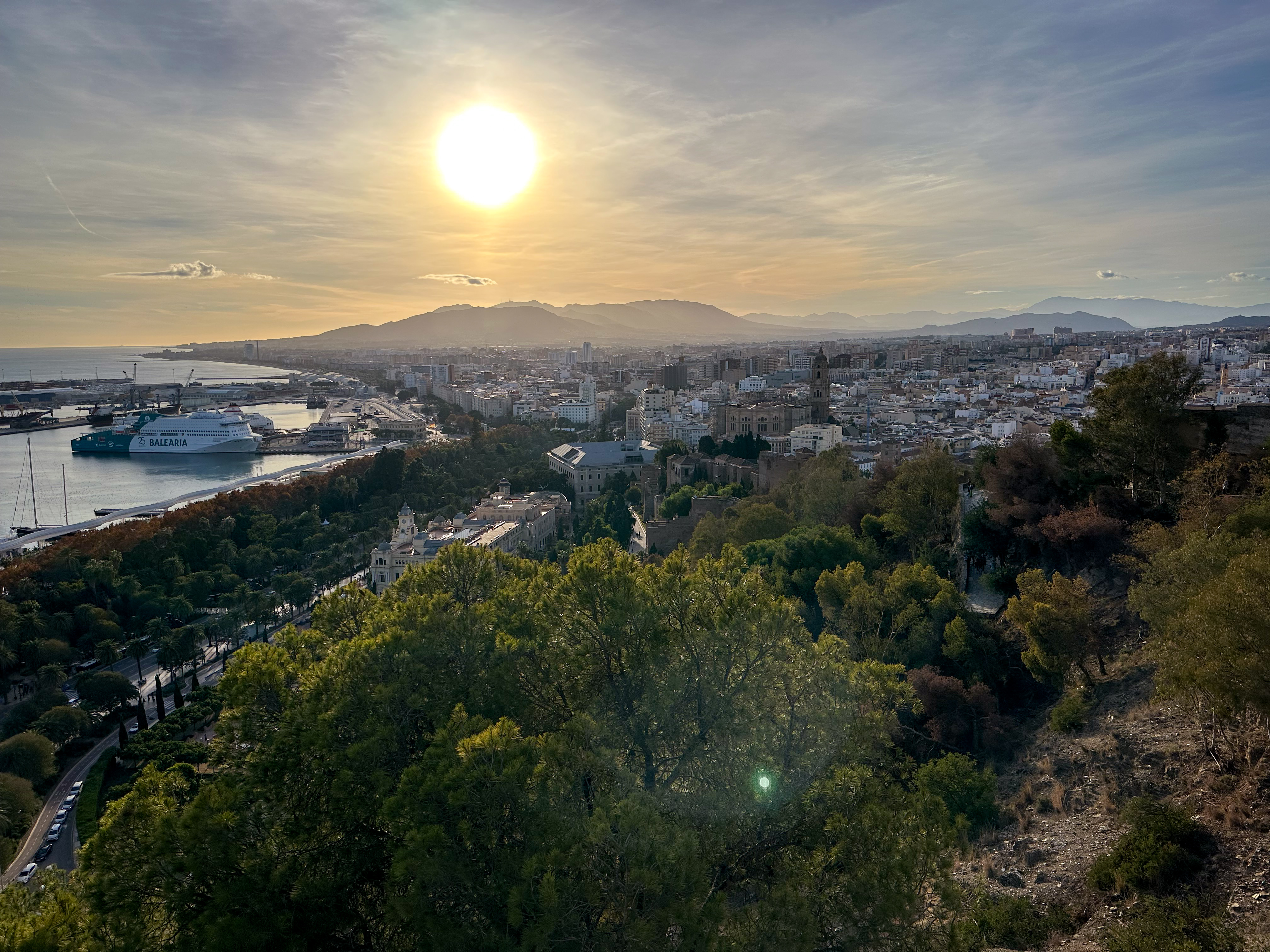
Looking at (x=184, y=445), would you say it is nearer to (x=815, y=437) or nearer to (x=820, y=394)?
(x=820, y=394)

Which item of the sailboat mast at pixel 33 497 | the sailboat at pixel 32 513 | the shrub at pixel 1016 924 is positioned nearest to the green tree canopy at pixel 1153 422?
the shrub at pixel 1016 924

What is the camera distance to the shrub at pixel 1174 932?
4121 millimetres

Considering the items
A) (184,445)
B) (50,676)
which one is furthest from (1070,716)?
(184,445)

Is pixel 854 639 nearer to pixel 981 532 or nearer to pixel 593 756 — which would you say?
pixel 981 532

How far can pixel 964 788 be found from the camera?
6980mm

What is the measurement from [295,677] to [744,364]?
78.6 metres

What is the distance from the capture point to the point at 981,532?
11.9 m

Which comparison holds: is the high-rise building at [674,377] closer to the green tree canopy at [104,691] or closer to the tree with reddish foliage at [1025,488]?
the green tree canopy at [104,691]

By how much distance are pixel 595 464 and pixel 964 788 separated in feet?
84.1

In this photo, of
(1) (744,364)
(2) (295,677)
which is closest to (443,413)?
(1) (744,364)

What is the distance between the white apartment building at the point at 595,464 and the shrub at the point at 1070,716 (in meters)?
22.5

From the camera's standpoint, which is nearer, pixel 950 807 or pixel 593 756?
pixel 593 756

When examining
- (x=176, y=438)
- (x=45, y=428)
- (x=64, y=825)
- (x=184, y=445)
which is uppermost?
(x=45, y=428)

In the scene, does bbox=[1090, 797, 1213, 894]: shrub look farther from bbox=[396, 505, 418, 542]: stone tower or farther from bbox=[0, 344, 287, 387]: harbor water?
bbox=[0, 344, 287, 387]: harbor water
